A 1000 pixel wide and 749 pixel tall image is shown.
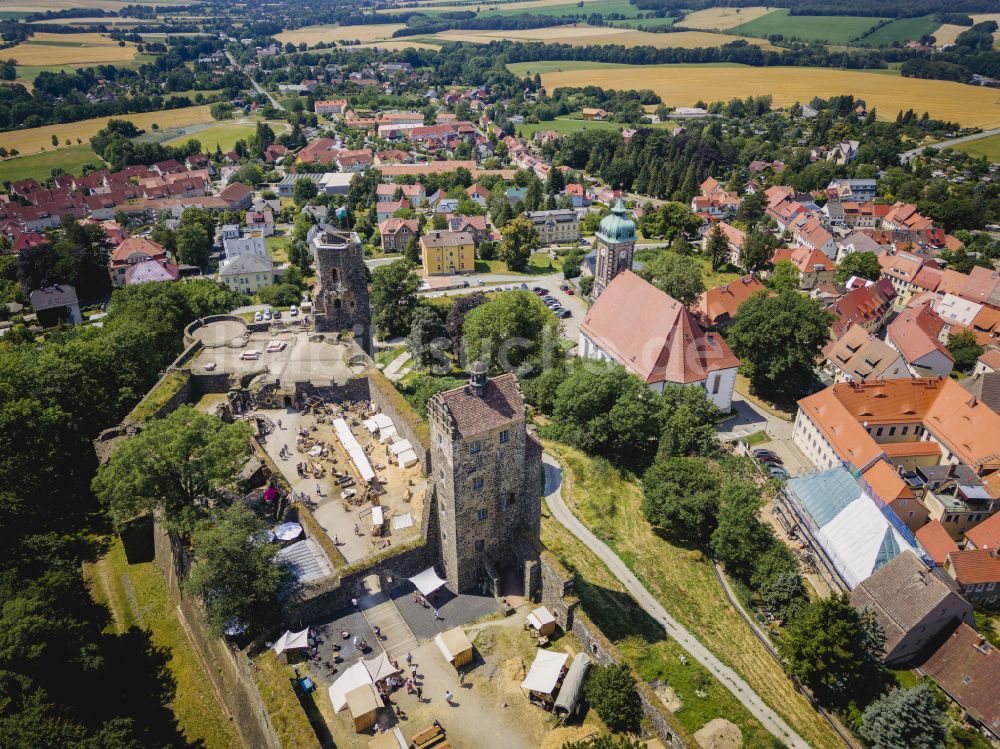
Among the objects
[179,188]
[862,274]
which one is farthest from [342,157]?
[862,274]

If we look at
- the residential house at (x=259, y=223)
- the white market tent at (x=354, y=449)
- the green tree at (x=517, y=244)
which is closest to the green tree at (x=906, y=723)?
the white market tent at (x=354, y=449)

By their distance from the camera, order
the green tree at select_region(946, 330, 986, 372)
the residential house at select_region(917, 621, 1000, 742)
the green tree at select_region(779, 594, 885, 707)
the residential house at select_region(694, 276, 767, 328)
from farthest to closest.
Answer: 1. the residential house at select_region(694, 276, 767, 328)
2. the green tree at select_region(946, 330, 986, 372)
3. the residential house at select_region(917, 621, 1000, 742)
4. the green tree at select_region(779, 594, 885, 707)

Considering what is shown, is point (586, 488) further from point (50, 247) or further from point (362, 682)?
point (50, 247)

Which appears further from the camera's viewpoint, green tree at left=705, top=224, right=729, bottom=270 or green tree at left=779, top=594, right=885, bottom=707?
green tree at left=705, top=224, right=729, bottom=270

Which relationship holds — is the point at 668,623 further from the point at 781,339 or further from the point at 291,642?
the point at 781,339

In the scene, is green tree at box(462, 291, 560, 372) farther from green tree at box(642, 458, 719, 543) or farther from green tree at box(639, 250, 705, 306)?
green tree at box(639, 250, 705, 306)

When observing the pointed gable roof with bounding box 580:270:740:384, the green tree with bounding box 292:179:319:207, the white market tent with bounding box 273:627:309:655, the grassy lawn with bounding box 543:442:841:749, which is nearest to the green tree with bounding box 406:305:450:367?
the pointed gable roof with bounding box 580:270:740:384

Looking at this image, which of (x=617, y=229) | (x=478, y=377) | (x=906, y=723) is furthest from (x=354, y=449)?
(x=617, y=229)

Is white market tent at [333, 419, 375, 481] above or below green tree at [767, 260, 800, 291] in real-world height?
above
